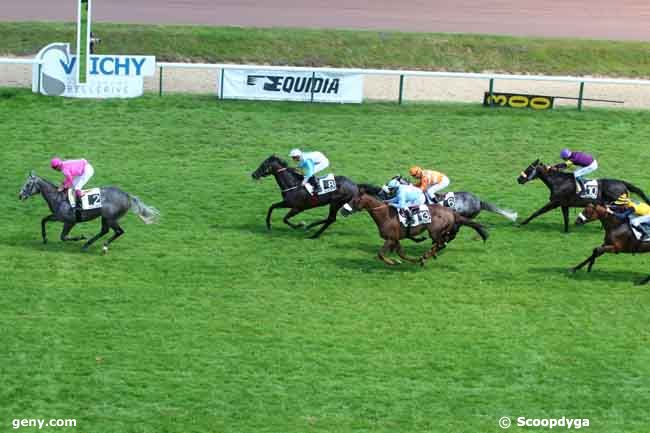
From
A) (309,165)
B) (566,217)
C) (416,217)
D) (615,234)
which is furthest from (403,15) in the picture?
(615,234)

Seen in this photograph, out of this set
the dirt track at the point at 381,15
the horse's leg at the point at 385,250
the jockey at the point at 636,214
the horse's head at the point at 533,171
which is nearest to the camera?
the jockey at the point at 636,214

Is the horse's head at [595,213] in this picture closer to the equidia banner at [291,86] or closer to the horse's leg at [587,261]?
the horse's leg at [587,261]

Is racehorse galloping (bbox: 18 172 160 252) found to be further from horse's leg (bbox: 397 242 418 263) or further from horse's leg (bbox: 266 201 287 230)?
horse's leg (bbox: 397 242 418 263)

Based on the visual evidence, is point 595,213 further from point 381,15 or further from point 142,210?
point 381,15

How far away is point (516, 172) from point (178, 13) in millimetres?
14588

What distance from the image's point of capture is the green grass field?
1234 cm

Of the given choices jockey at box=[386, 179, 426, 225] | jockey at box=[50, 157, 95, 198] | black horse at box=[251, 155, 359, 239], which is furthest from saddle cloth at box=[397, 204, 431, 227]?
jockey at box=[50, 157, 95, 198]

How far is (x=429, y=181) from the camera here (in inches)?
695

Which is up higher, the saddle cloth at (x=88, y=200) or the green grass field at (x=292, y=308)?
the saddle cloth at (x=88, y=200)

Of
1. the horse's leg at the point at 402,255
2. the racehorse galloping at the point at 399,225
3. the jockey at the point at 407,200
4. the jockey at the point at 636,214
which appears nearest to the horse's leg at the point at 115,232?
the racehorse galloping at the point at 399,225

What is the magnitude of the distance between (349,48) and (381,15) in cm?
475

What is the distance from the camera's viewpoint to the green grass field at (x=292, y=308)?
40.5 ft

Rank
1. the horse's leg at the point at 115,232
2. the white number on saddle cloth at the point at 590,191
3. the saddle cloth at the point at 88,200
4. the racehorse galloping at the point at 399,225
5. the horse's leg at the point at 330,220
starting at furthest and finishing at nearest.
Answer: the white number on saddle cloth at the point at 590,191
the horse's leg at the point at 330,220
the horse's leg at the point at 115,232
the saddle cloth at the point at 88,200
the racehorse galloping at the point at 399,225

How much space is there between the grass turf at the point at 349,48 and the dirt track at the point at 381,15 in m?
1.70
